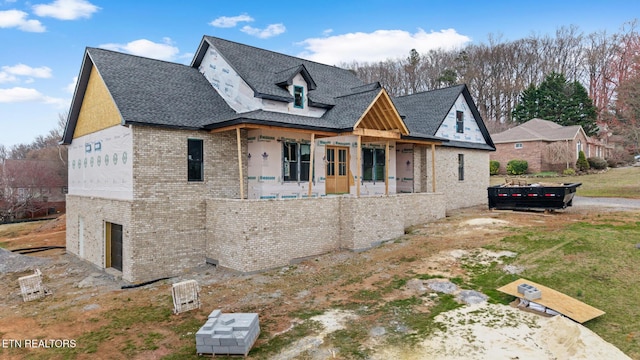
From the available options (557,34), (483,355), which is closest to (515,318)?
(483,355)

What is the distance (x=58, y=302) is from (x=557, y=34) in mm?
66472

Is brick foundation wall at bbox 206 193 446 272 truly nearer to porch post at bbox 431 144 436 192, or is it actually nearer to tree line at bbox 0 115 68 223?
porch post at bbox 431 144 436 192

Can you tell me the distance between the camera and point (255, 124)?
1323cm

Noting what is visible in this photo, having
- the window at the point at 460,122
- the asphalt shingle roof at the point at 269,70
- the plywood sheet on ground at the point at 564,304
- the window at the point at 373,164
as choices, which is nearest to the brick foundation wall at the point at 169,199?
the asphalt shingle roof at the point at 269,70

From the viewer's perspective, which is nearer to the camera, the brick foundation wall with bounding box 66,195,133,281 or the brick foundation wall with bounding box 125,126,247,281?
the brick foundation wall with bounding box 125,126,247,281

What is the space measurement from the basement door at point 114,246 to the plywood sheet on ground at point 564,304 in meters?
13.8

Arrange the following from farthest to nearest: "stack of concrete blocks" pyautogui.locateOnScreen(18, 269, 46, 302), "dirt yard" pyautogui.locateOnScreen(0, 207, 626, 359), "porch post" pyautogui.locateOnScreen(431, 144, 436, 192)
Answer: "porch post" pyautogui.locateOnScreen(431, 144, 436, 192) < "stack of concrete blocks" pyautogui.locateOnScreen(18, 269, 46, 302) < "dirt yard" pyautogui.locateOnScreen(0, 207, 626, 359)

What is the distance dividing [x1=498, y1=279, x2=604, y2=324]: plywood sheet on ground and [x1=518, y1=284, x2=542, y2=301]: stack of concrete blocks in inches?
3.5

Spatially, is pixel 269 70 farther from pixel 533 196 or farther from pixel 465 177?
pixel 533 196

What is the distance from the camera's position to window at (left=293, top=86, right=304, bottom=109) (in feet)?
55.1

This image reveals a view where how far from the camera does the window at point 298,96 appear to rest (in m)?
16.8

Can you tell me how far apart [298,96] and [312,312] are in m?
10.4

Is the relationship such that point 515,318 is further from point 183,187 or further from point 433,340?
point 183,187

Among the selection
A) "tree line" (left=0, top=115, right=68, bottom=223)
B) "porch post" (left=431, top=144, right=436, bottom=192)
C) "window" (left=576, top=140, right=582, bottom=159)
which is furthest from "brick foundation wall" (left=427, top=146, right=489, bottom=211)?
"tree line" (left=0, top=115, right=68, bottom=223)
